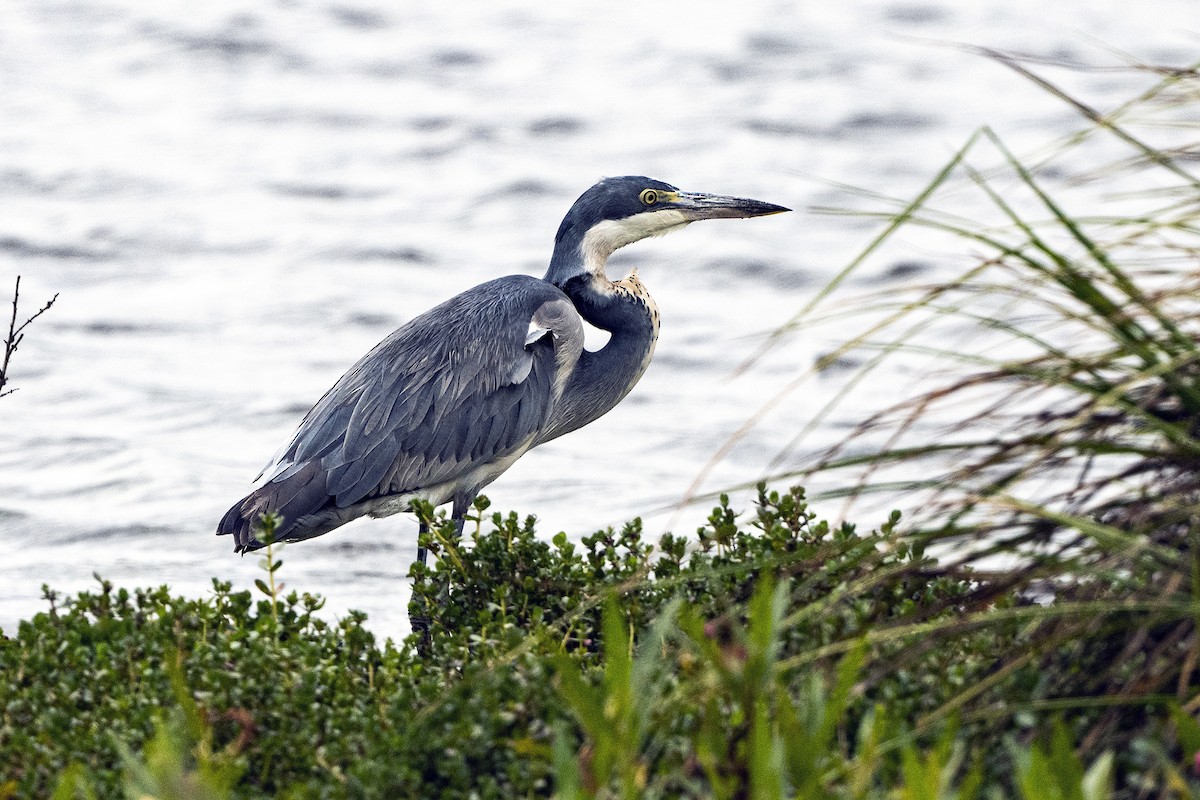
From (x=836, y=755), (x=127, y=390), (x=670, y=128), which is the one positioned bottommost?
(x=836, y=755)

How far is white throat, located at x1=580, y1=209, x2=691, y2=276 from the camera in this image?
25.3 ft

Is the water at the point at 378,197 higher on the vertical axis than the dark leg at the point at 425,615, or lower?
higher

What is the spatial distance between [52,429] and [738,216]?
4.90 metres

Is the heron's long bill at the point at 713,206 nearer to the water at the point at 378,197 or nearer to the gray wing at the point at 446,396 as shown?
the water at the point at 378,197

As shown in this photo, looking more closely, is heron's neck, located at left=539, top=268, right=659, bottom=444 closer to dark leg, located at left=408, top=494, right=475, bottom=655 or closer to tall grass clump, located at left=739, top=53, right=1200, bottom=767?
dark leg, located at left=408, top=494, right=475, bottom=655

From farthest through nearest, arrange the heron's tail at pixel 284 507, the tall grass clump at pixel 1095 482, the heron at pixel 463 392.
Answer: the heron at pixel 463 392
the heron's tail at pixel 284 507
the tall grass clump at pixel 1095 482

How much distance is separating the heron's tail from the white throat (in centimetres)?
174

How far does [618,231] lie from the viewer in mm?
7762

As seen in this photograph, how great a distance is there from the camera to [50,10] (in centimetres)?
1945

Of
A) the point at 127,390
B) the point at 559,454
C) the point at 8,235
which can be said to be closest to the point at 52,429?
the point at 127,390

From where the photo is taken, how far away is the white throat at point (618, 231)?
7723mm

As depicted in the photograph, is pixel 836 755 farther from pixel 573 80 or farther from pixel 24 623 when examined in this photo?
pixel 573 80

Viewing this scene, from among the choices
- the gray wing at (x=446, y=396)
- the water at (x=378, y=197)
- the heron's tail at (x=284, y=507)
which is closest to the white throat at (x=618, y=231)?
the gray wing at (x=446, y=396)

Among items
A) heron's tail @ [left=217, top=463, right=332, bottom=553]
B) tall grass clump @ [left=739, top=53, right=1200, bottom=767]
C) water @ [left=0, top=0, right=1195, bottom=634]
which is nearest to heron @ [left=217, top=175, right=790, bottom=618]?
heron's tail @ [left=217, top=463, right=332, bottom=553]
